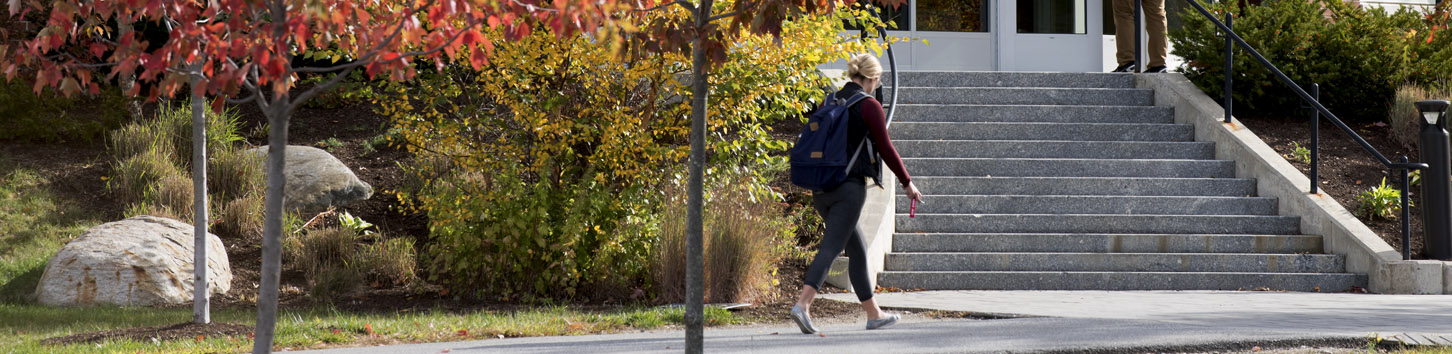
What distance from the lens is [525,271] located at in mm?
7297

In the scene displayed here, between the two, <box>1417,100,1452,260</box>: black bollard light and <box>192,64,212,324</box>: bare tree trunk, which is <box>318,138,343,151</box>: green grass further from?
<box>1417,100,1452,260</box>: black bollard light

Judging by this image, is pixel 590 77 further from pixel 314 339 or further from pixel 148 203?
pixel 148 203

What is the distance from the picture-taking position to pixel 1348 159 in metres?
10.6

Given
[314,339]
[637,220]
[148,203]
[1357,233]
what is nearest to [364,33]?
[314,339]

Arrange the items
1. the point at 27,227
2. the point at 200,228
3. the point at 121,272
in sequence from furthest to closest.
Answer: the point at 27,227 < the point at 121,272 < the point at 200,228

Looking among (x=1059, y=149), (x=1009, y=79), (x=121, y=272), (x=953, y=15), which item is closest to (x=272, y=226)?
(x=121, y=272)

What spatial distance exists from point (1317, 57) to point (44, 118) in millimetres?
11893

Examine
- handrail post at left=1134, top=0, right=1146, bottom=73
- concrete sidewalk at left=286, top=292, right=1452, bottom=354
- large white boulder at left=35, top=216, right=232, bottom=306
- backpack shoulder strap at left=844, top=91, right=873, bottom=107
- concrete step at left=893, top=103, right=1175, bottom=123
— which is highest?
handrail post at left=1134, top=0, right=1146, bottom=73

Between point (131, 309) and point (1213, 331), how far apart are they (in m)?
6.16

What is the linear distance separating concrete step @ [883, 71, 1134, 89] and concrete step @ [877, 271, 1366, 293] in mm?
3614

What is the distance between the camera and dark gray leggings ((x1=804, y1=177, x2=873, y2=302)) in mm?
5473

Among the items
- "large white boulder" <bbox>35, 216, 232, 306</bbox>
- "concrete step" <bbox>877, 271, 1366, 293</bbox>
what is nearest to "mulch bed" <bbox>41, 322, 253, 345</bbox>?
"large white boulder" <bbox>35, 216, 232, 306</bbox>

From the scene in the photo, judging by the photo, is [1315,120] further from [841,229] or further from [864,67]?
[841,229]

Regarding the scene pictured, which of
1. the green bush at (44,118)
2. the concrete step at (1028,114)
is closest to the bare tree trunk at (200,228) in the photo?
the green bush at (44,118)
